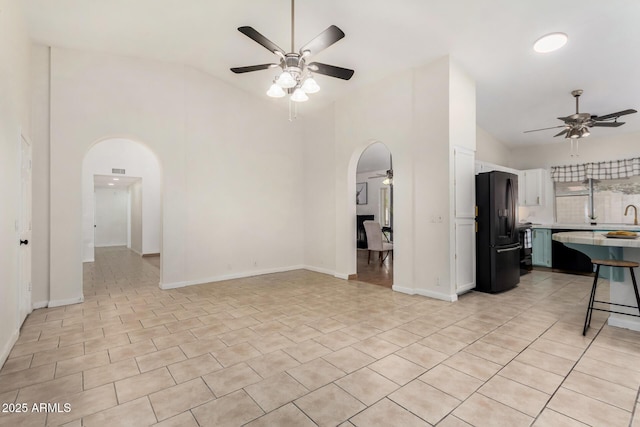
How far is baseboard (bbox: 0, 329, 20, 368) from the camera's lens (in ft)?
7.82

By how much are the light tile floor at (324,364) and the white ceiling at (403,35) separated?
3078 mm

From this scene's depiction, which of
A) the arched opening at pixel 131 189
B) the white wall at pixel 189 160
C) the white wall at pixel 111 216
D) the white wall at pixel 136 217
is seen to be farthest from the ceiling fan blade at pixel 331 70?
the white wall at pixel 111 216

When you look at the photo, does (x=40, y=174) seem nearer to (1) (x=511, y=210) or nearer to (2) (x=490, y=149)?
(1) (x=511, y=210)

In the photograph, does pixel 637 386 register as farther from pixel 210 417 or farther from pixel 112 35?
pixel 112 35

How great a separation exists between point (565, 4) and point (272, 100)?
4.50 m

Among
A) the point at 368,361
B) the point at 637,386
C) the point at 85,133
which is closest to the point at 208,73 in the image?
the point at 85,133

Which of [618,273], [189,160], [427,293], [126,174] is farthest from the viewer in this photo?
[126,174]

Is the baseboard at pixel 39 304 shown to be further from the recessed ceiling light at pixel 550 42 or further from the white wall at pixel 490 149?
the white wall at pixel 490 149

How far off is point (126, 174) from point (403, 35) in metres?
7.87

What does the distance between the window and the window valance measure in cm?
17

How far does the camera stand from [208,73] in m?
5.24

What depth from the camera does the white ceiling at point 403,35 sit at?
3.17 metres

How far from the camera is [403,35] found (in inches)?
145

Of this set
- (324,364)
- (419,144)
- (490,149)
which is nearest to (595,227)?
(490,149)
